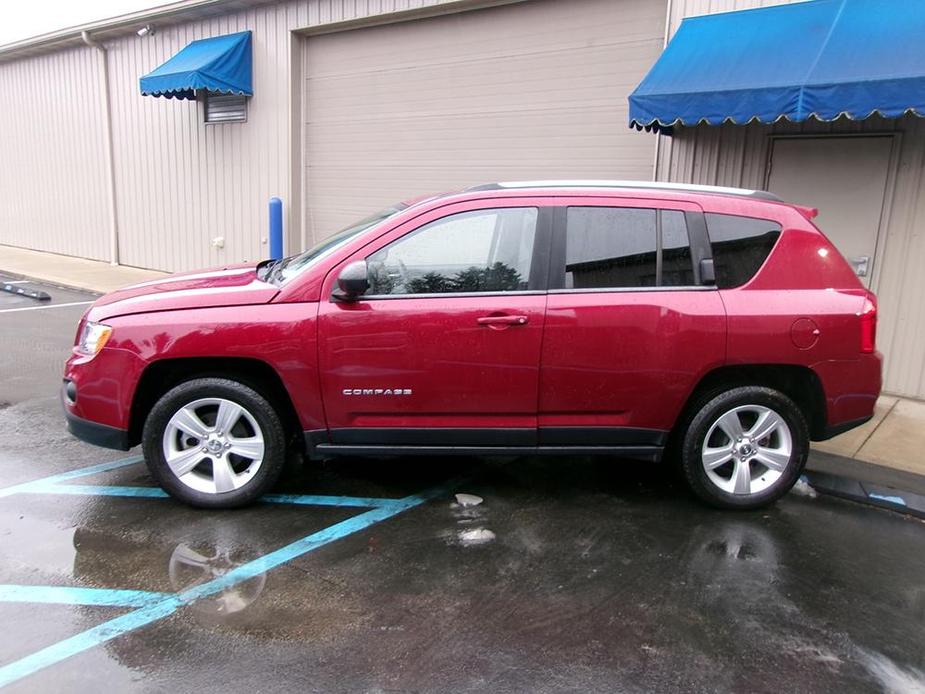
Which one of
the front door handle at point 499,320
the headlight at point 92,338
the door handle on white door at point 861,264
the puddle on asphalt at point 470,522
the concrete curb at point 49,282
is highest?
the door handle on white door at point 861,264

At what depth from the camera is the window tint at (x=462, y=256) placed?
4.01 metres

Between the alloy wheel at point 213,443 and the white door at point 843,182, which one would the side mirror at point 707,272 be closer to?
the alloy wheel at point 213,443

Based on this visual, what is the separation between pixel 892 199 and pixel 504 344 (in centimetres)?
473

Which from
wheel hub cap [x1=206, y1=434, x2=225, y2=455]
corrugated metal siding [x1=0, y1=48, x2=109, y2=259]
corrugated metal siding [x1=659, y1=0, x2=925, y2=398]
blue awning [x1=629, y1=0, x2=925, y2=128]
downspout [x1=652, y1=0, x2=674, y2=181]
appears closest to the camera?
wheel hub cap [x1=206, y1=434, x2=225, y2=455]

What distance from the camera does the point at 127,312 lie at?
3.98 metres

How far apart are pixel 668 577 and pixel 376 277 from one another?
7.19 ft

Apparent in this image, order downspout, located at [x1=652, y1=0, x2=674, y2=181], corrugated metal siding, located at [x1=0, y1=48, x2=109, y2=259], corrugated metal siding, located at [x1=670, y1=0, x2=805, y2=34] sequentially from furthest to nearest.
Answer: corrugated metal siding, located at [x1=0, y1=48, x2=109, y2=259] < downspout, located at [x1=652, y1=0, x2=674, y2=181] < corrugated metal siding, located at [x1=670, y1=0, x2=805, y2=34]

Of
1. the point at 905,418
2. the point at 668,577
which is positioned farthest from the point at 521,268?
the point at 905,418

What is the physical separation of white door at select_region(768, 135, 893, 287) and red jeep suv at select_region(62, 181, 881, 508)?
3015 mm

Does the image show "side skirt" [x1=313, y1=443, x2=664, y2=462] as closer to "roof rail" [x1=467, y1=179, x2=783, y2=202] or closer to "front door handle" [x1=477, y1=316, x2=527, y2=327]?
"front door handle" [x1=477, y1=316, x2=527, y2=327]

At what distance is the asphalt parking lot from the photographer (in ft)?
9.20

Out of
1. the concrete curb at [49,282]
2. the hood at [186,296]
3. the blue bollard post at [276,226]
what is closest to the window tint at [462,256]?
the hood at [186,296]

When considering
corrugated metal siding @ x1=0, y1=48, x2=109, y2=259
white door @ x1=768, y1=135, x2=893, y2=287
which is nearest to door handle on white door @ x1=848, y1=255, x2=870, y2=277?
white door @ x1=768, y1=135, x2=893, y2=287

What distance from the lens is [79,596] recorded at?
3227mm
